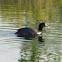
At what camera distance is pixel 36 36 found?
18.9m

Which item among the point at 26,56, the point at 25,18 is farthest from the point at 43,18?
the point at 26,56

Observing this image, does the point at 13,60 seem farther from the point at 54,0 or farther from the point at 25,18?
the point at 54,0

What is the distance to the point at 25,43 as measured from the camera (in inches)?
623

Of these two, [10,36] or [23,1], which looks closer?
[10,36]

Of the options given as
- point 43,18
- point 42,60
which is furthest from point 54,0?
point 42,60

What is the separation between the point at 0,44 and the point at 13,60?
3.22 meters

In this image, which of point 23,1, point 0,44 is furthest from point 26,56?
point 23,1

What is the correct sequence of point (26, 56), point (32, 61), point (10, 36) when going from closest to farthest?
point (32, 61), point (26, 56), point (10, 36)

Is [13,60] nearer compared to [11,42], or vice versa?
[13,60]

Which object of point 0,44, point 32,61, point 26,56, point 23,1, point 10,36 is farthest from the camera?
point 23,1

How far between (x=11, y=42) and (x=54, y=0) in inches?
1047

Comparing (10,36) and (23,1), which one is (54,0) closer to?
(23,1)

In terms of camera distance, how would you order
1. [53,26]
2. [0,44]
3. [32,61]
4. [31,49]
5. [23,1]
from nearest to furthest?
[32,61], [31,49], [0,44], [53,26], [23,1]

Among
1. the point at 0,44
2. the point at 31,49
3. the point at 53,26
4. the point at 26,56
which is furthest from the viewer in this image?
the point at 53,26
